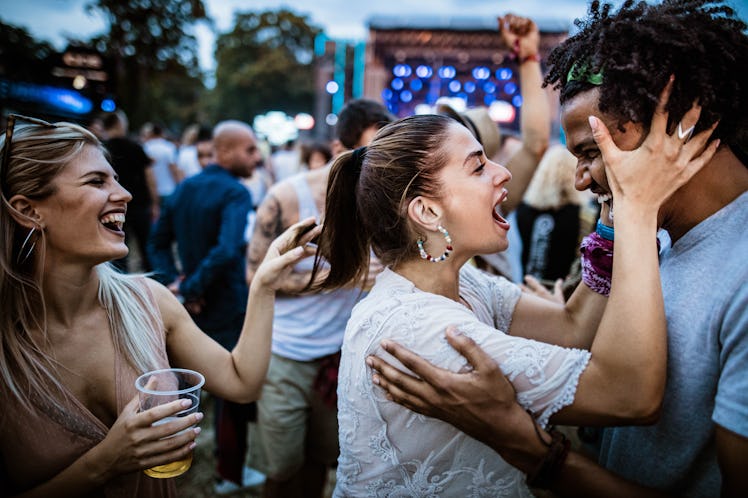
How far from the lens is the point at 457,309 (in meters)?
1.47

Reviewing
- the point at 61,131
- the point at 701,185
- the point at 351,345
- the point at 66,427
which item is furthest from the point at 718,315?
the point at 61,131

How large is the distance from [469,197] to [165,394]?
1183mm

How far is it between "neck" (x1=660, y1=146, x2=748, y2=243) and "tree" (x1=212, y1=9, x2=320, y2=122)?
38.0m

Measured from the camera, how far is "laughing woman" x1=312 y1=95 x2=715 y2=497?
4.02 ft

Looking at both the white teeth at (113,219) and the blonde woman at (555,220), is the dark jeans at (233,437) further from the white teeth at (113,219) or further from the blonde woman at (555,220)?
the blonde woman at (555,220)

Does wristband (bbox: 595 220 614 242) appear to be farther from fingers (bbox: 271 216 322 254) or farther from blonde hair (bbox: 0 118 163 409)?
blonde hair (bbox: 0 118 163 409)

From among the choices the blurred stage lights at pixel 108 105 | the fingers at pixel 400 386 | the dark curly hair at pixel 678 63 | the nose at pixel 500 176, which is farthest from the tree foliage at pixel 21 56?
the dark curly hair at pixel 678 63

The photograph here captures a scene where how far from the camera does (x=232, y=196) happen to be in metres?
3.90

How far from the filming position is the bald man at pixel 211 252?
3.63 m

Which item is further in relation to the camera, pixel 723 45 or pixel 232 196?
pixel 232 196

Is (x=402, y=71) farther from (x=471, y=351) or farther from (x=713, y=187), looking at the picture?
(x=471, y=351)

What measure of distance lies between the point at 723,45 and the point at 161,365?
209 cm

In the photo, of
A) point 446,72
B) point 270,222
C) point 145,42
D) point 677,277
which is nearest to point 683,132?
point 677,277

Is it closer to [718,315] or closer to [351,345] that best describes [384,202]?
[351,345]
